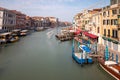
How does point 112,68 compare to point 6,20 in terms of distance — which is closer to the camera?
point 112,68

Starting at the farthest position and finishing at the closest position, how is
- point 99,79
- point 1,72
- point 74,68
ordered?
point 74,68 → point 1,72 → point 99,79

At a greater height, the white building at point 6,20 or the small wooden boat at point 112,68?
the white building at point 6,20

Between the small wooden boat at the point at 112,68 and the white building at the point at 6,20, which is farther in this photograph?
the white building at the point at 6,20

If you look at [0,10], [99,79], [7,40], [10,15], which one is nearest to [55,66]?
[99,79]

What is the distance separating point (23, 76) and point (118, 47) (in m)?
15.8

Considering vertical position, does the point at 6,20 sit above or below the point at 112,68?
above

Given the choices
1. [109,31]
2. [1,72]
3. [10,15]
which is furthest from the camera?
[10,15]

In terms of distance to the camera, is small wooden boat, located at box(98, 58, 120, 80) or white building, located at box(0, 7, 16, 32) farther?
white building, located at box(0, 7, 16, 32)

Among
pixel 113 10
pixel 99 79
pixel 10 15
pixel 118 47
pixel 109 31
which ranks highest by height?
pixel 10 15

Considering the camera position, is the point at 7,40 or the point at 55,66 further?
the point at 7,40

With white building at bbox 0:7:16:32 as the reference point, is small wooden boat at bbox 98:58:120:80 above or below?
below

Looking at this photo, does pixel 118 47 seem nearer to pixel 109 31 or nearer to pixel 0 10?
pixel 109 31

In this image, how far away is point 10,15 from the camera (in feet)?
217

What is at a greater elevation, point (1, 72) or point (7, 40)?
point (7, 40)
